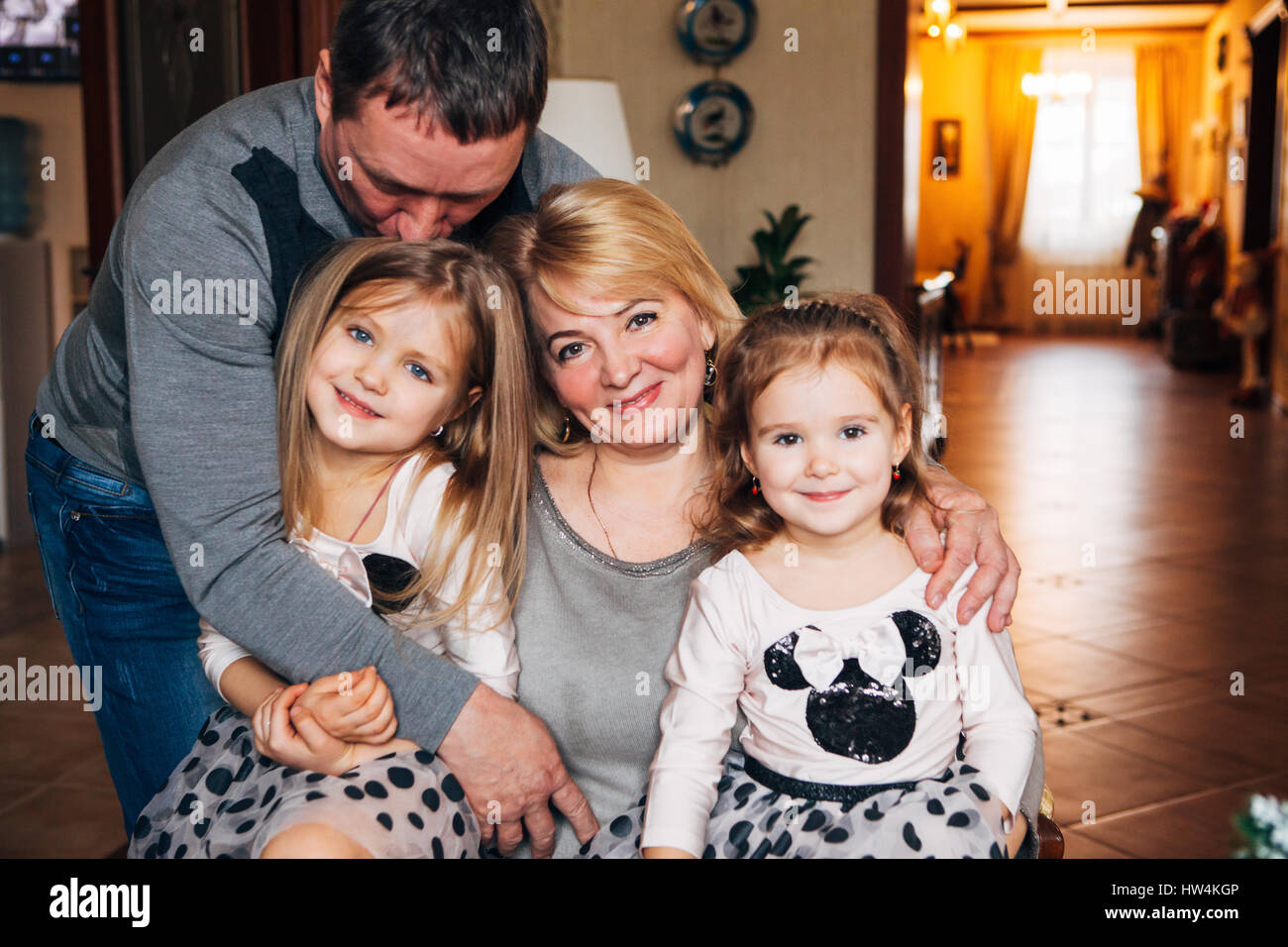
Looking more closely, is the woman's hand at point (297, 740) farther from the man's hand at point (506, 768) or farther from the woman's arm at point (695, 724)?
the woman's arm at point (695, 724)

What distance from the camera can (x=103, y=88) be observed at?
284 centimetres

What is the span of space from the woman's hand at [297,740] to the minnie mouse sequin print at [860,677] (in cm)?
47

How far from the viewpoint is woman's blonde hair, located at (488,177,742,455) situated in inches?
58.1

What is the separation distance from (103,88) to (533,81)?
1.87 meters

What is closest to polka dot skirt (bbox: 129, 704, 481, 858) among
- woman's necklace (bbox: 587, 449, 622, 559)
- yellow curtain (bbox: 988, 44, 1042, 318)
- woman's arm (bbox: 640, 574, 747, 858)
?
woman's arm (bbox: 640, 574, 747, 858)

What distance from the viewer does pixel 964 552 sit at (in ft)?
4.69

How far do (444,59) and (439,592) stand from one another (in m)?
0.60

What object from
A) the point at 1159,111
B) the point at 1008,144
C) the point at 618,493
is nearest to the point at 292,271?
the point at 618,493

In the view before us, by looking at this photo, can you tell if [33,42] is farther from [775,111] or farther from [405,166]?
[405,166]

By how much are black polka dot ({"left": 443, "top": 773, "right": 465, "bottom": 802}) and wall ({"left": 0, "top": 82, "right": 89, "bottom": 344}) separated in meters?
4.96

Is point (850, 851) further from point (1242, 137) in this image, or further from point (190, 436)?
point (1242, 137)

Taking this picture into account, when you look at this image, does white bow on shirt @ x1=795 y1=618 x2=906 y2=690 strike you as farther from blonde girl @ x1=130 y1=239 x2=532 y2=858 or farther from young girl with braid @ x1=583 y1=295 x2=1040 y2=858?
blonde girl @ x1=130 y1=239 x2=532 y2=858

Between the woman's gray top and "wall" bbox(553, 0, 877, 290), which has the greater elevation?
"wall" bbox(553, 0, 877, 290)

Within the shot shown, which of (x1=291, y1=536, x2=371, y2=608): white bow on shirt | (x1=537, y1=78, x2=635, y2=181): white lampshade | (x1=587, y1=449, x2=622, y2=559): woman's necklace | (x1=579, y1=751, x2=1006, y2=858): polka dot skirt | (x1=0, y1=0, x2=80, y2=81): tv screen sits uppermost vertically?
(x1=0, y1=0, x2=80, y2=81): tv screen
